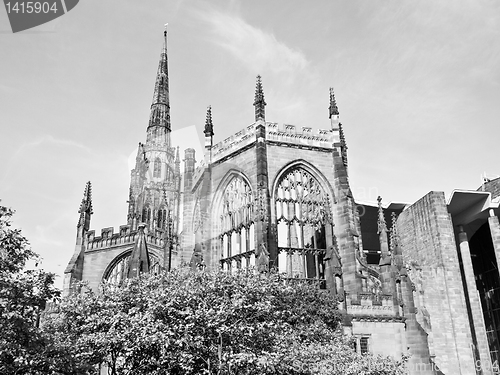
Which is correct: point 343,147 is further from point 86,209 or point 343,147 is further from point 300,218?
point 86,209

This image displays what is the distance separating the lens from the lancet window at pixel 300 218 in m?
31.1

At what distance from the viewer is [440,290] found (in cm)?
3928

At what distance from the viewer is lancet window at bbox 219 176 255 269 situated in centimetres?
3198

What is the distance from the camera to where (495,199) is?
1720 inches

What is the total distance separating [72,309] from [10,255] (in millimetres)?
7688

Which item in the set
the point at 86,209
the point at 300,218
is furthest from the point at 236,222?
the point at 86,209

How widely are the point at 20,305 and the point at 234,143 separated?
22.4 metres

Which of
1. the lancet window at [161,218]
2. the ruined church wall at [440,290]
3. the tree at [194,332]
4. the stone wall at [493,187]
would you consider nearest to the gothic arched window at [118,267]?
the lancet window at [161,218]

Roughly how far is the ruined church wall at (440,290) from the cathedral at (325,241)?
0.26ft

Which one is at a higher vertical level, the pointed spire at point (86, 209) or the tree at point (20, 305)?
the pointed spire at point (86, 209)

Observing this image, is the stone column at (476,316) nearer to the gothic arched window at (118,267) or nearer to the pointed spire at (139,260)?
the gothic arched window at (118,267)

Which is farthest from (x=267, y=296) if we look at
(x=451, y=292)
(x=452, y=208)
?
(x=452, y=208)

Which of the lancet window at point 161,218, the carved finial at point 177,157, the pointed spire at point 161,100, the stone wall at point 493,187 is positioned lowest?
the stone wall at point 493,187

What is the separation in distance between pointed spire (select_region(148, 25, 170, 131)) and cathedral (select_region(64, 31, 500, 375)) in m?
35.7
